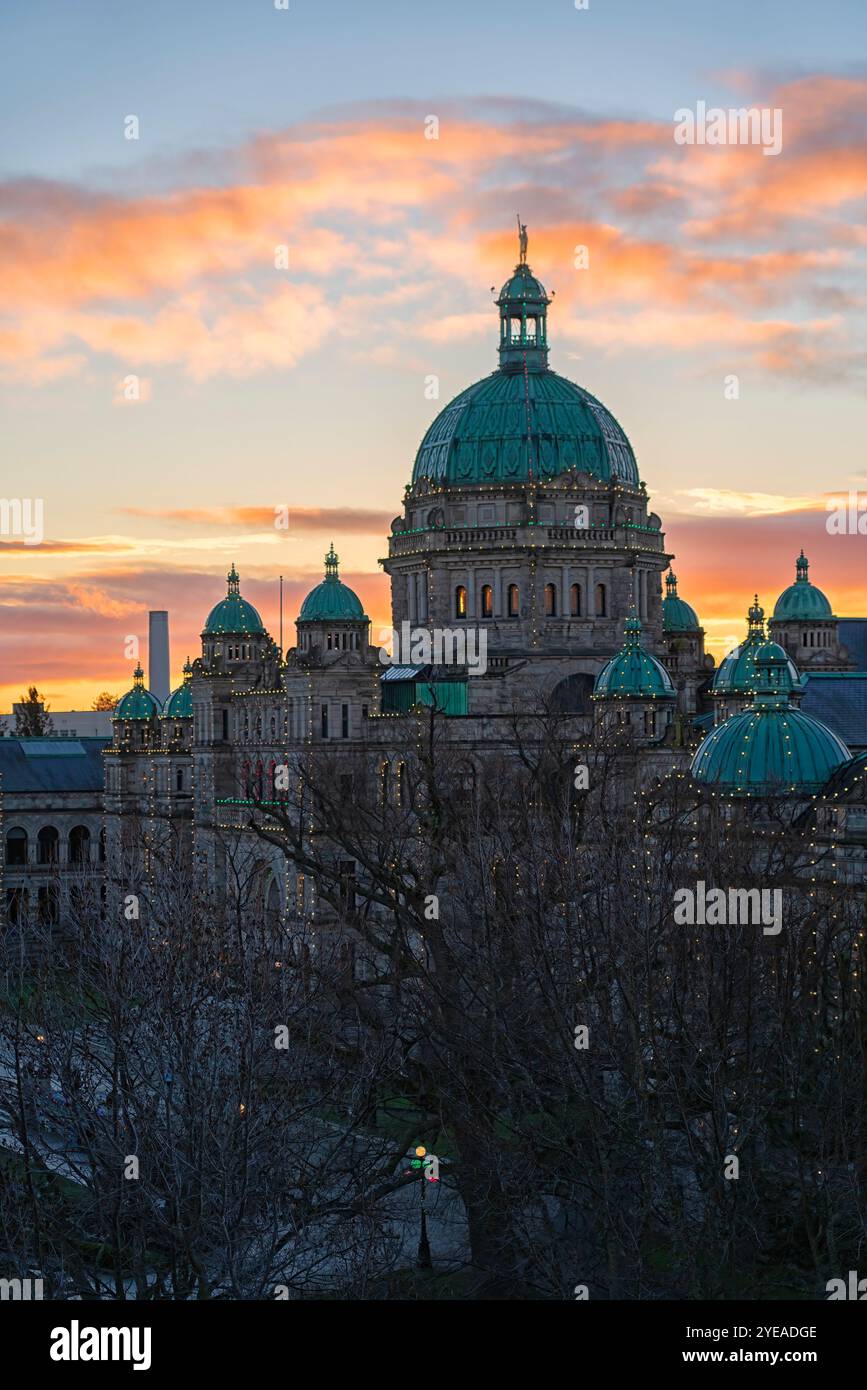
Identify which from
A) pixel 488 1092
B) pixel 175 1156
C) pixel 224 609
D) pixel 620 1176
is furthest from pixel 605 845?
pixel 224 609

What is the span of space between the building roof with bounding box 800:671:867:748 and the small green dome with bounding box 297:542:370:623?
867 inches

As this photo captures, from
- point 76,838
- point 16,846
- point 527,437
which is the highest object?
point 527,437

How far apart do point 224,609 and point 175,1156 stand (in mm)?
→ 81394

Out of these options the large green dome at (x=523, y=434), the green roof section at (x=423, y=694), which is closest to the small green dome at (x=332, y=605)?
the green roof section at (x=423, y=694)

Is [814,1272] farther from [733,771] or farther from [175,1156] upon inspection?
[733,771]

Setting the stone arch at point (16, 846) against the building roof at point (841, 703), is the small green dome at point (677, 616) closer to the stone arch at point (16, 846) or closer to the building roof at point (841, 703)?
the building roof at point (841, 703)

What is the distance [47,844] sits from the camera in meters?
142

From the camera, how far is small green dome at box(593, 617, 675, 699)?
9312cm

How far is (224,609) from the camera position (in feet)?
388

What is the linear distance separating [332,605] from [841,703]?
24994 millimetres

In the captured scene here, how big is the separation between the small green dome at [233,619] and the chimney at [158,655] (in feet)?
148

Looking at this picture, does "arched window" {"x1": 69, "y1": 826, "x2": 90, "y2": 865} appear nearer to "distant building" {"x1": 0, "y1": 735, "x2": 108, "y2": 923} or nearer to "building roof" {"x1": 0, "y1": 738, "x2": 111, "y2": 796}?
"distant building" {"x1": 0, "y1": 735, "x2": 108, "y2": 923}

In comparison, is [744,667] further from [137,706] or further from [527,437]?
[137,706]

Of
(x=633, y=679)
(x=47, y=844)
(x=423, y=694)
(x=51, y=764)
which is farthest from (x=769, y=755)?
(x=51, y=764)
